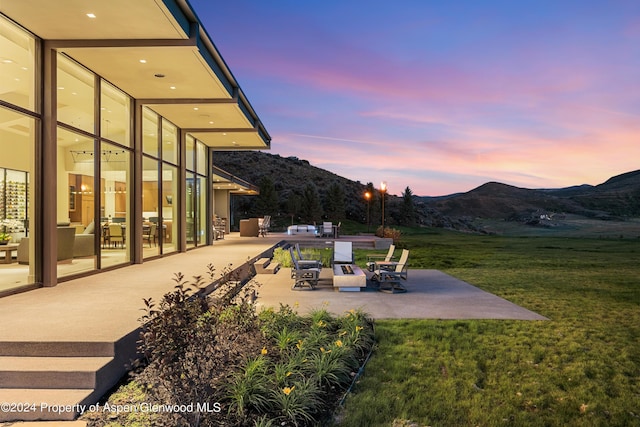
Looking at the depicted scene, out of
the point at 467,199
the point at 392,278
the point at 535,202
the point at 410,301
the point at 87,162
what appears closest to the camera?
the point at 410,301

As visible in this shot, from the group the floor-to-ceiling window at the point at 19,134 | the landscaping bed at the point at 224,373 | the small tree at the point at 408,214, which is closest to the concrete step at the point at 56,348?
the landscaping bed at the point at 224,373

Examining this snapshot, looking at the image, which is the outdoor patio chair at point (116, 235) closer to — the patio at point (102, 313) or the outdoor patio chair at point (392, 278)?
the patio at point (102, 313)

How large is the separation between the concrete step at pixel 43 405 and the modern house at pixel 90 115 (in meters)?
3.62

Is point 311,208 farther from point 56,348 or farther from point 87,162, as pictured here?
point 56,348

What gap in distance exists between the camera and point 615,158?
96.9 ft

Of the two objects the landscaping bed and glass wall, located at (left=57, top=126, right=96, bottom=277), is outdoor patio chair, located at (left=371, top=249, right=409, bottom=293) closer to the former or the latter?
the landscaping bed

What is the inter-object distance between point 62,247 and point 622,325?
9140 millimetres

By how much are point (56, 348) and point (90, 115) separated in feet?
Answer: 18.8

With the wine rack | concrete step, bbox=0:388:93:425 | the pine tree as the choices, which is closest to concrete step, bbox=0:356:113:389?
concrete step, bbox=0:388:93:425

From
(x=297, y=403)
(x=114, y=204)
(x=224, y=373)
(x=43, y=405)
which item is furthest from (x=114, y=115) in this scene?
(x=297, y=403)

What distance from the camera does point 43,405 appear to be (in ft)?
10.5

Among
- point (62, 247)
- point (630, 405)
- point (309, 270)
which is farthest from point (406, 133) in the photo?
point (630, 405)

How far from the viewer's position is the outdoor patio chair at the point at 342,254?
36.8 feet

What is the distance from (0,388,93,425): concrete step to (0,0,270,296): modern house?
11.9 ft
